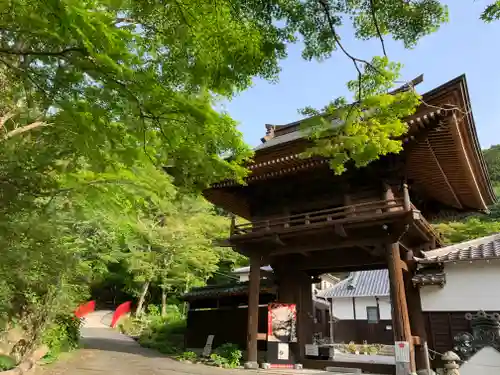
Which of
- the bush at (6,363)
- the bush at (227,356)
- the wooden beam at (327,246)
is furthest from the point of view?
the bush at (227,356)

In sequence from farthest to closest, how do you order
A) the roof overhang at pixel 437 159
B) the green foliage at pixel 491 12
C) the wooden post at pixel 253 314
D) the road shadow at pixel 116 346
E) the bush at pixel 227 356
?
the road shadow at pixel 116 346 → the bush at pixel 227 356 → the wooden post at pixel 253 314 → the roof overhang at pixel 437 159 → the green foliage at pixel 491 12

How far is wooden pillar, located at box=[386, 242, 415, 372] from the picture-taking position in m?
8.98

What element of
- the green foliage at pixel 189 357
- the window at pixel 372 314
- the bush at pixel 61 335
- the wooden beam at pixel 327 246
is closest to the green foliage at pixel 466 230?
the window at pixel 372 314

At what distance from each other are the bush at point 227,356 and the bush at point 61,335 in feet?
15.3

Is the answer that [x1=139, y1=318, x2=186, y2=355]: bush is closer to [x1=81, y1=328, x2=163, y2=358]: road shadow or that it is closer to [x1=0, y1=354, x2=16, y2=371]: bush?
[x1=81, y1=328, x2=163, y2=358]: road shadow

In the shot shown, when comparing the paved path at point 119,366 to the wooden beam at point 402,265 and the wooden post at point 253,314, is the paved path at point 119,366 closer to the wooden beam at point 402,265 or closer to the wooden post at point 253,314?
the wooden post at point 253,314

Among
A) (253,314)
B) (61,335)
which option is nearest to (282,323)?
(253,314)

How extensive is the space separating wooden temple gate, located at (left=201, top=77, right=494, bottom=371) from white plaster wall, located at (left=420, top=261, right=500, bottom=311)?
61 cm

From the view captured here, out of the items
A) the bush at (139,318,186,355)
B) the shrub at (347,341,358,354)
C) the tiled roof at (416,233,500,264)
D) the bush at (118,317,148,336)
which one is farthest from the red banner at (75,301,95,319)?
the shrub at (347,341,358,354)

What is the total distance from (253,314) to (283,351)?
4.87 feet

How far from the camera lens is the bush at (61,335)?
1009 cm

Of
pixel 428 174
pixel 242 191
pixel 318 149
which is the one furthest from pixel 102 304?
pixel 318 149

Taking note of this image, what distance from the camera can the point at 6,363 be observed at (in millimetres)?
7906

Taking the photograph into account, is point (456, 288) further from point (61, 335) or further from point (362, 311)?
point (362, 311)
